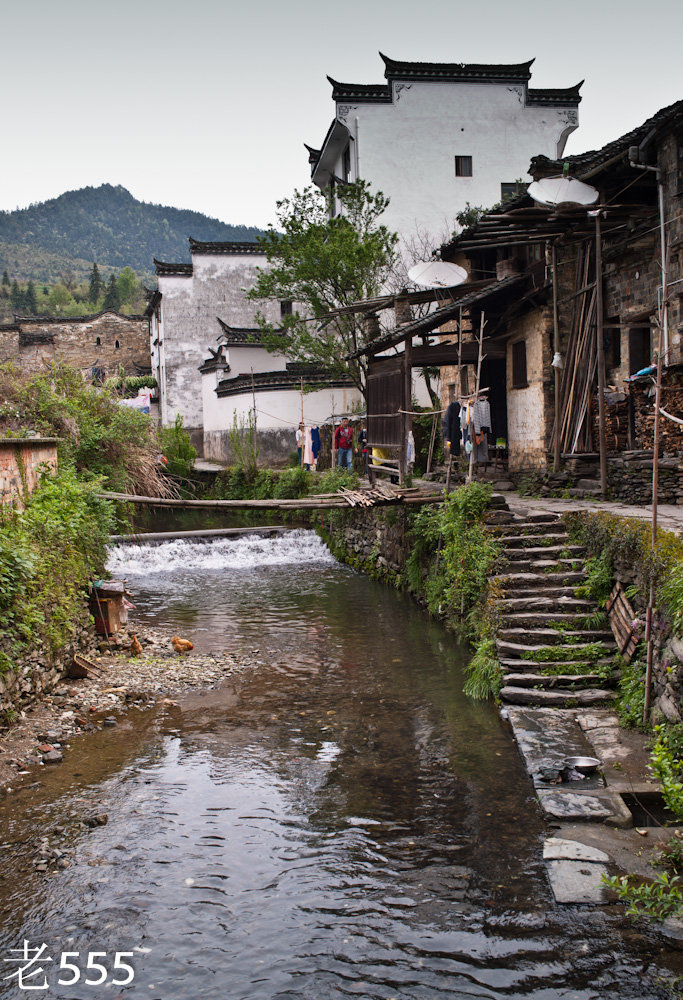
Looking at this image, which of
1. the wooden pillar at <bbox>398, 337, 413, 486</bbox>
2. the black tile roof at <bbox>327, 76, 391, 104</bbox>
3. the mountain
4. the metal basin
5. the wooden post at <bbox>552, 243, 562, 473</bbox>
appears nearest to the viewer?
the metal basin

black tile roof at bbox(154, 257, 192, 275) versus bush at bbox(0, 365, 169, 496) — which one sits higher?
black tile roof at bbox(154, 257, 192, 275)

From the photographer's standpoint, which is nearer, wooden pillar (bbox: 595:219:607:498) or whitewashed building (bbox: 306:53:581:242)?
wooden pillar (bbox: 595:219:607:498)

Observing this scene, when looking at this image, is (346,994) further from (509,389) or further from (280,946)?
(509,389)

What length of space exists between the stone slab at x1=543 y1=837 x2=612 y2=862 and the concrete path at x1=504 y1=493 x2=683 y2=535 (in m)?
3.77

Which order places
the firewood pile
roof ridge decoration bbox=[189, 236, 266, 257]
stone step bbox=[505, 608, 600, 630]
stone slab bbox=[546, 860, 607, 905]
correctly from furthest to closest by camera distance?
roof ridge decoration bbox=[189, 236, 266, 257] → the firewood pile → stone step bbox=[505, 608, 600, 630] → stone slab bbox=[546, 860, 607, 905]

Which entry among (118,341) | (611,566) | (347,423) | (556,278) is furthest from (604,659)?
(118,341)

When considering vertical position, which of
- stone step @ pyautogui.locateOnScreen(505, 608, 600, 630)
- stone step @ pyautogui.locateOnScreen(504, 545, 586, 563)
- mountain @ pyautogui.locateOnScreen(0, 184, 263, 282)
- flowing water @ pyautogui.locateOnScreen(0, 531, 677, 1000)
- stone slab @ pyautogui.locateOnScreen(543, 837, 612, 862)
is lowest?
flowing water @ pyautogui.locateOnScreen(0, 531, 677, 1000)

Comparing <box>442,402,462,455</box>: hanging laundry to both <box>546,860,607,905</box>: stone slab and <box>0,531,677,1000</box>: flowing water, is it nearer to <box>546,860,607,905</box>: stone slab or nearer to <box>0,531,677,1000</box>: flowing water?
<box>0,531,677,1000</box>: flowing water

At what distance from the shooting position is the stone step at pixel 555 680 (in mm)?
7539

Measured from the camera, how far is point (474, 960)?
423 centimetres

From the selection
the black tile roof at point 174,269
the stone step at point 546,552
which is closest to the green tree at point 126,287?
the black tile roof at point 174,269

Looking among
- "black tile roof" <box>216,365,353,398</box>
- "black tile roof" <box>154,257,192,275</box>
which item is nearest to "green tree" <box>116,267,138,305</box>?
"black tile roof" <box>154,257,192,275</box>

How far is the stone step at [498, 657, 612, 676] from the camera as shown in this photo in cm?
771

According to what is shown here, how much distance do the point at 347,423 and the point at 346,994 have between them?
17826 millimetres
